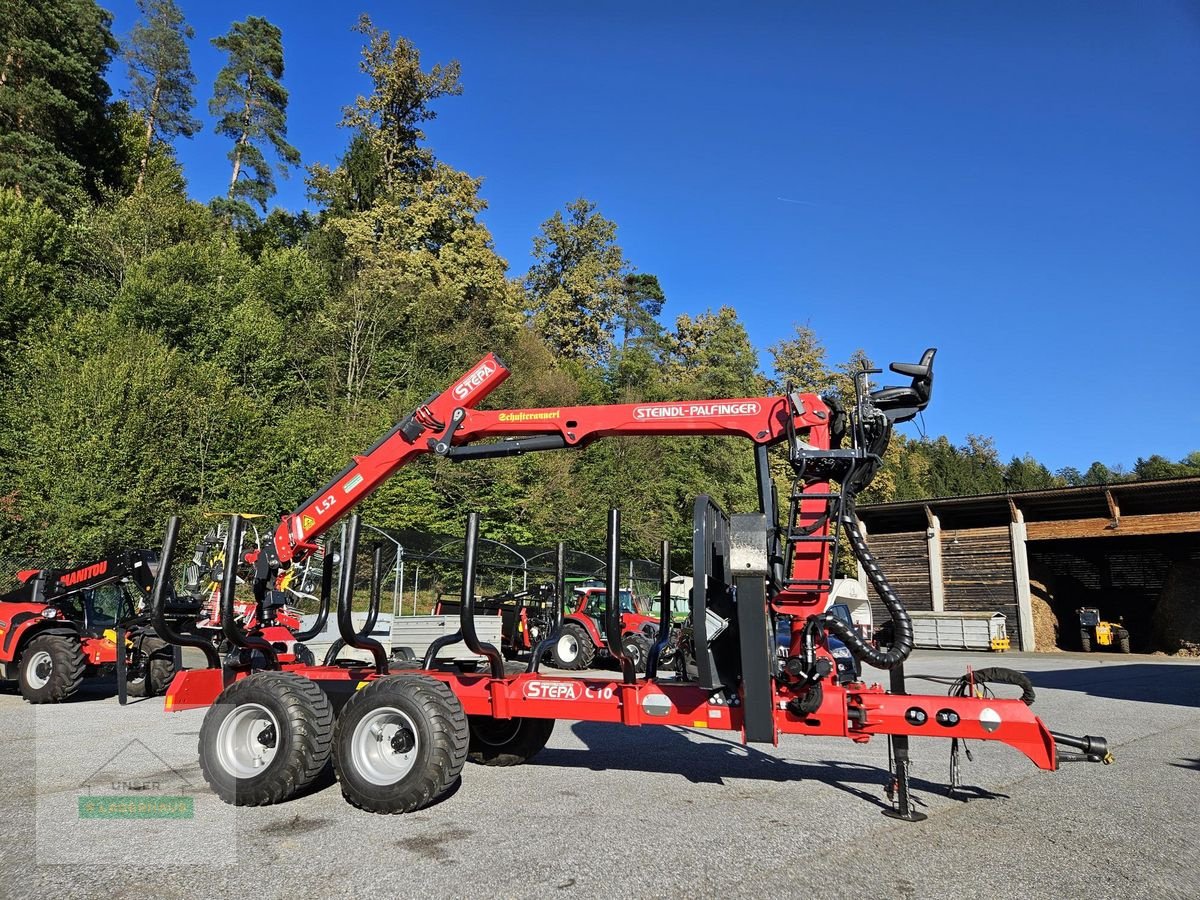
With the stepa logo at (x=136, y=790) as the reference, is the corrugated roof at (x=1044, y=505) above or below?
above

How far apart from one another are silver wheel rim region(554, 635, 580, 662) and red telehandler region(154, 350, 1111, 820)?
8.24 m

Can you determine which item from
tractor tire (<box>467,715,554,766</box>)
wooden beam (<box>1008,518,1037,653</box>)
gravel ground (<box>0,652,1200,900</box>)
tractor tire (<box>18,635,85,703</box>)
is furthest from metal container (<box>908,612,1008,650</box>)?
tractor tire (<box>18,635,85,703</box>)

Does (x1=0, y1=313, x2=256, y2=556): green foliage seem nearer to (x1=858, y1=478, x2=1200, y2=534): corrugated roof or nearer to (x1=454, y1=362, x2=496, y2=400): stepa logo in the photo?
(x1=454, y1=362, x2=496, y2=400): stepa logo

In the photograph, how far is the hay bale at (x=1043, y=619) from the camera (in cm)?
2964

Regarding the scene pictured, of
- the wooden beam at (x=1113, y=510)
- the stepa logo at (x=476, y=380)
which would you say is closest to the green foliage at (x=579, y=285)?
the wooden beam at (x=1113, y=510)

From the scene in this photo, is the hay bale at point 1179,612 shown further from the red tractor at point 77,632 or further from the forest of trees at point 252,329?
the red tractor at point 77,632

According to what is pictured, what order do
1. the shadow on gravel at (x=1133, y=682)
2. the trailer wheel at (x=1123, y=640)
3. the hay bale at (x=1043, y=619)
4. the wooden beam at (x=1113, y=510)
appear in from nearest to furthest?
the shadow on gravel at (x=1133, y=682)
the wooden beam at (x=1113, y=510)
the trailer wheel at (x=1123, y=640)
the hay bale at (x=1043, y=619)

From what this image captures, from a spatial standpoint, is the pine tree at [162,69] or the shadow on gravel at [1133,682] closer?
the shadow on gravel at [1133,682]

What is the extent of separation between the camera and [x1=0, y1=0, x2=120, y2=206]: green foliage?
31.0 meters

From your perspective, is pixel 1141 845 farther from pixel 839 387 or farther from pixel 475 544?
pixel 839 387

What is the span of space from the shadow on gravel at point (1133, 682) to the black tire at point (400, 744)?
→ 1226cm

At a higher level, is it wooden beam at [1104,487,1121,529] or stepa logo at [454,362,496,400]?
wooden beam at [1104,487,1121,529]

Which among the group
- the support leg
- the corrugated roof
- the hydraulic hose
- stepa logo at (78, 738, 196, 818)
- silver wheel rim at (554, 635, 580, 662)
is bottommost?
stepa logo at (78, 738, 196, 818)

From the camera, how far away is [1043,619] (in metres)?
30.2
